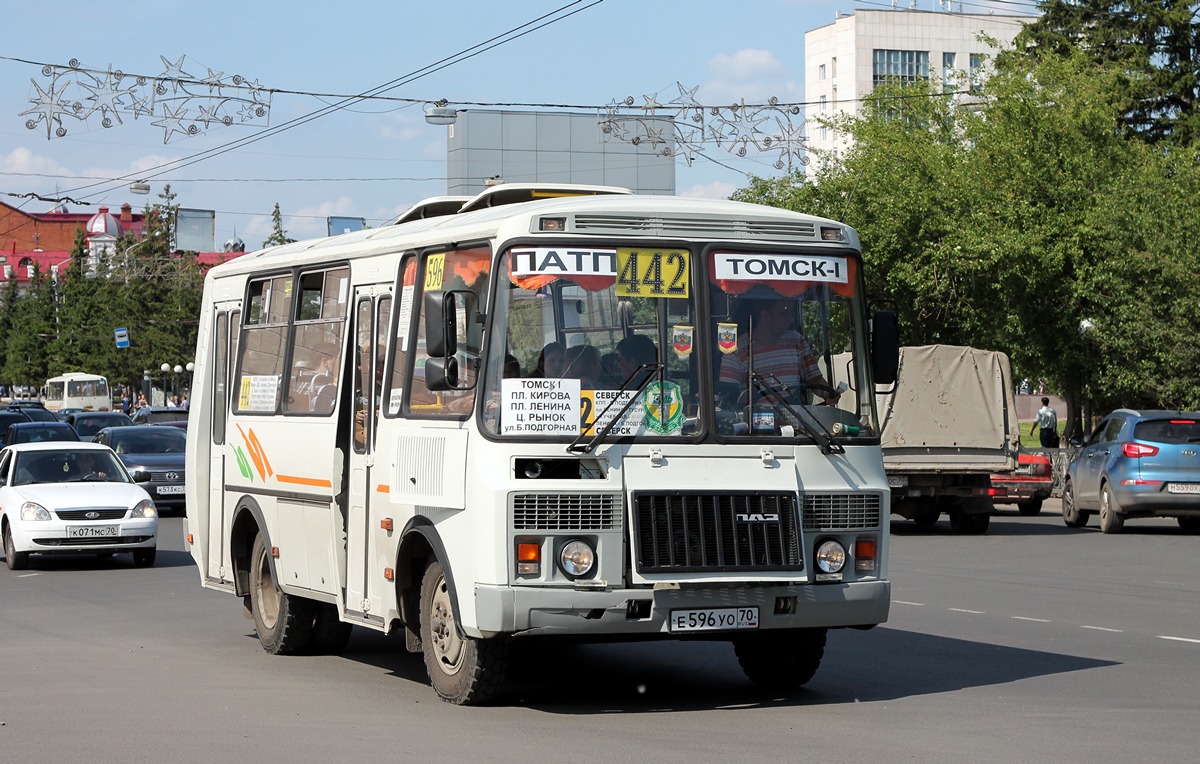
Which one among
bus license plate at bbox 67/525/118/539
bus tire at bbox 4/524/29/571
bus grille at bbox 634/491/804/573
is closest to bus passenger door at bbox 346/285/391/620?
bus grille at bbox 634/491/804/573

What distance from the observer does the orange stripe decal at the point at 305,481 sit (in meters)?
11.6

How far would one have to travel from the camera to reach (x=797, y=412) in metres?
9.97

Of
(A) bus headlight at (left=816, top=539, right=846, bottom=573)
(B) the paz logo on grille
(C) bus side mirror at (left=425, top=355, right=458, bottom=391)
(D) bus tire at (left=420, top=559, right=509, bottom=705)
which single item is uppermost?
(C) bus side mirror at (left=425, top=355, right=458, bottom=391)

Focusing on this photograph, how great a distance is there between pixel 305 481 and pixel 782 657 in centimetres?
348

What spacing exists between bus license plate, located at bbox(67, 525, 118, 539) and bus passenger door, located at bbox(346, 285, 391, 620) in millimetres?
10719

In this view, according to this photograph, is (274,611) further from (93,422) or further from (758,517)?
(93,422)

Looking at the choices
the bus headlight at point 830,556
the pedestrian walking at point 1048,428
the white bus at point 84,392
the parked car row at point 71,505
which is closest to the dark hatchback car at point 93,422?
the parked car row at point 71,505

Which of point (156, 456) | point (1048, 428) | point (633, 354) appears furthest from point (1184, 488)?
point (156, 456)

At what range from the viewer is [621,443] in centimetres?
953

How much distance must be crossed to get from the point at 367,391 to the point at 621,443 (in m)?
2.31

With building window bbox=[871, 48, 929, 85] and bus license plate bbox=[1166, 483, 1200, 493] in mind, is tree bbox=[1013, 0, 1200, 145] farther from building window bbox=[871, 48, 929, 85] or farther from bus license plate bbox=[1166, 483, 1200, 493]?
building window bbox=[871, 48, 929, 85]

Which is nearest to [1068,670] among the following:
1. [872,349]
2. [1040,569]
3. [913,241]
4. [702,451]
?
[872,349]

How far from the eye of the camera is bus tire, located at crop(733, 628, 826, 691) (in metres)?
10.5

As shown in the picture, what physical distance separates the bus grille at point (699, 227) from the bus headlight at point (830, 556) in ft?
5.84
